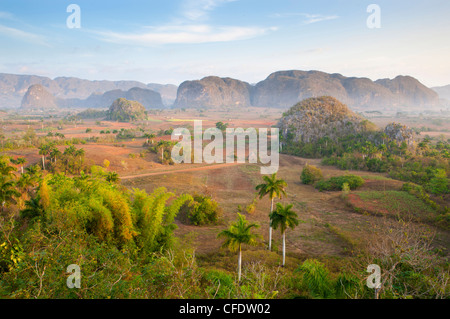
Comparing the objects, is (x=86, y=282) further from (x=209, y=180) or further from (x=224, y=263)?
(x=209, y=180)

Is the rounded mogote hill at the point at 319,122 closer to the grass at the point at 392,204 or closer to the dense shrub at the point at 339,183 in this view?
the dense shrub at the point at 339,183

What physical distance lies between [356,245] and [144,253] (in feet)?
55.2

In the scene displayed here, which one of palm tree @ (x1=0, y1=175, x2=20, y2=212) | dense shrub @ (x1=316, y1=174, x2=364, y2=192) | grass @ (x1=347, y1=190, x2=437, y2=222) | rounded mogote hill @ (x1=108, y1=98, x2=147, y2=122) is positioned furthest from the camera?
rounded mogote hill @ (x1=108, y1=98, x2=147, y2=122)

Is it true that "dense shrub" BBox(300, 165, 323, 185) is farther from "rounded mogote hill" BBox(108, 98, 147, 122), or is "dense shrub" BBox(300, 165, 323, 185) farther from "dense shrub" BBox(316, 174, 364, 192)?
"rounded mogote hill" BBox(108, 98, 147, 122)

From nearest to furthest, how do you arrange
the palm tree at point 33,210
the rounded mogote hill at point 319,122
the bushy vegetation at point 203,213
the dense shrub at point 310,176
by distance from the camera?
the palm tree at point 33,210
the bushy vegetation at point 203,213
the dense shrub at point 310,176
the rounded mogote hill at point 319,122

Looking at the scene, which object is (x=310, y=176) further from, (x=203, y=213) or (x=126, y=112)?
(x=126, y=112)

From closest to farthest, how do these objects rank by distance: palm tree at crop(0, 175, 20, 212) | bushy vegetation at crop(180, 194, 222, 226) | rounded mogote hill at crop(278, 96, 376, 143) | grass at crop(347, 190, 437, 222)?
palm tree at crop(0, 175, 20, 212) → bushy vegetation at crop(180, 194, 222, 226) → grass at crop(347, 190, 437, 222) → rounded mogote hill at crop(278, 96, 376, 143)

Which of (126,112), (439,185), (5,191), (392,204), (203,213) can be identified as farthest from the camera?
(126,112)

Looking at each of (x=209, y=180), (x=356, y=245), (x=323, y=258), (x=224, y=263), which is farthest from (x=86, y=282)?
(x=209, y=180)

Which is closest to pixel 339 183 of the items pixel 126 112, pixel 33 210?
pixel 33 210

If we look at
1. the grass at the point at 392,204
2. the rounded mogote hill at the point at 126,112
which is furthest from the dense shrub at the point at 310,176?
the rounded mogote hill at the point at 126,112

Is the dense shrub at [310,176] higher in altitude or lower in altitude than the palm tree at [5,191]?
lower

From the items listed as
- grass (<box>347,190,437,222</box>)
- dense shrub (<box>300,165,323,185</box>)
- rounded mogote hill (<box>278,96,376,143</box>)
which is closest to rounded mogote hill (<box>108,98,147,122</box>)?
rounded mogote hill (<box>278,96,376,143</box>)
